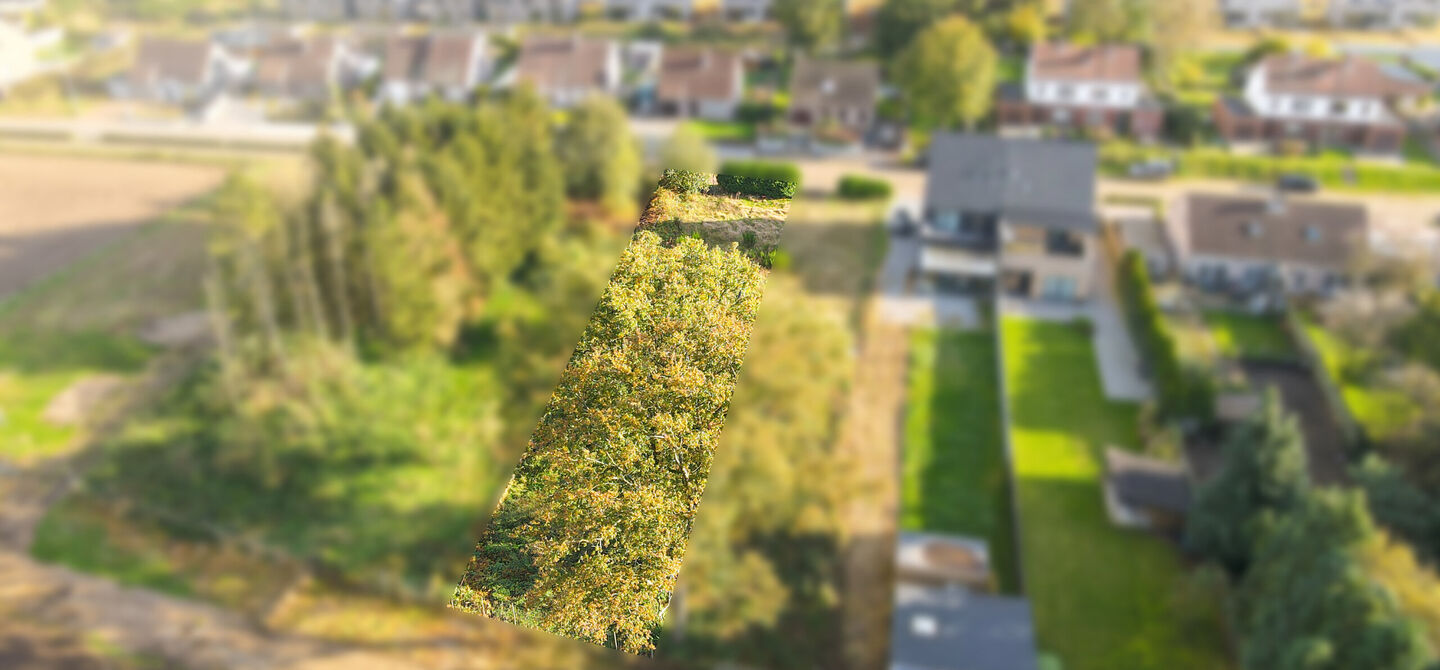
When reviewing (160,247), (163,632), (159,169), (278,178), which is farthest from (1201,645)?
(159,169)

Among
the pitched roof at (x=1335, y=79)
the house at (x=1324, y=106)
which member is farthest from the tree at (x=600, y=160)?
the pitched roof at (x=1335, y=79)

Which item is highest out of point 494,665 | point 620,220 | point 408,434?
point 620,220

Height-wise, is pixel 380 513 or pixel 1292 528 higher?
pixel 1292 528

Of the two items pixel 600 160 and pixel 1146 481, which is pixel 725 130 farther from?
pixel 1146 481

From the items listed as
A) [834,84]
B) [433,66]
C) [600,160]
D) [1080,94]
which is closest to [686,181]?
[600,160]

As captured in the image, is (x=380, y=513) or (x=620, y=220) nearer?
(x=380, y=513)

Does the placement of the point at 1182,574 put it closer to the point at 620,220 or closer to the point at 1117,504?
the point at 1117,504

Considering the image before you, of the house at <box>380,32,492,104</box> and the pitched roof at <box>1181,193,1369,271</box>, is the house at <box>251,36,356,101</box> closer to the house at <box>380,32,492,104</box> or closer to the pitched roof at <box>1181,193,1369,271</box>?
the house at <box>380,32,492,104</box>

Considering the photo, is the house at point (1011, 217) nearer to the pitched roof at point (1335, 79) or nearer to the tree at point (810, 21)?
the pitched roof at point (1335, 79)
